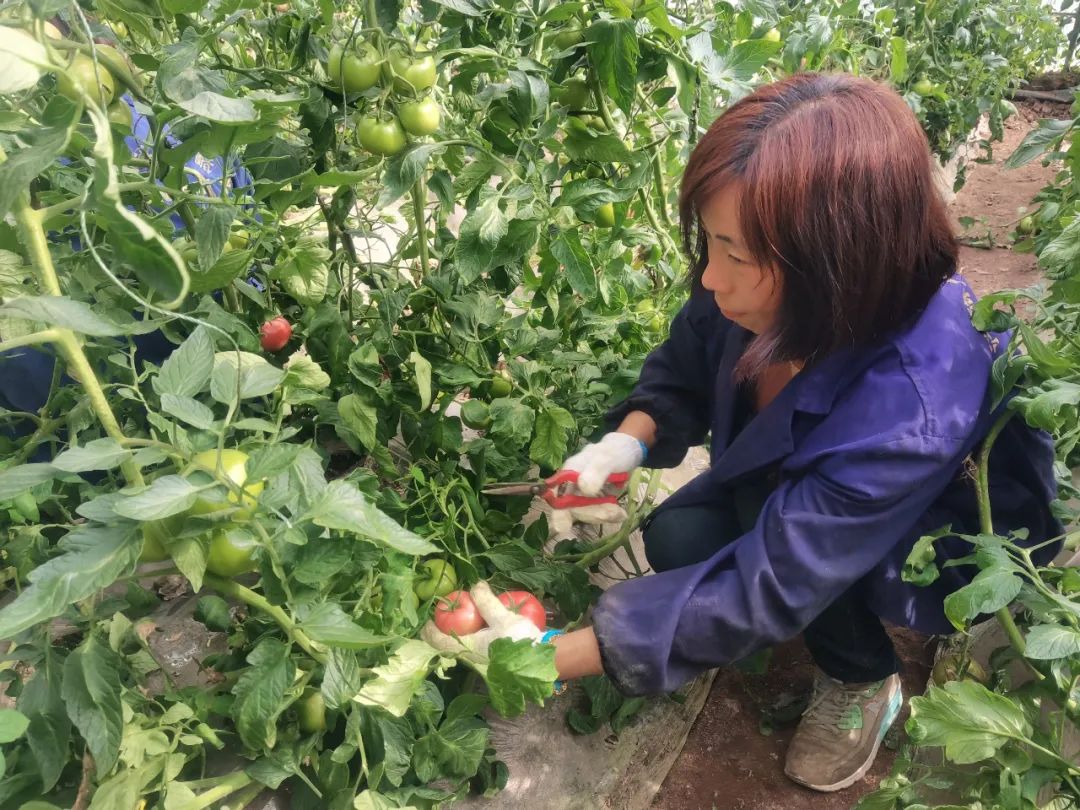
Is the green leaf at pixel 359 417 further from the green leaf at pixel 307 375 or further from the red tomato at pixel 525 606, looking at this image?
the red tomato at pixel 525 606

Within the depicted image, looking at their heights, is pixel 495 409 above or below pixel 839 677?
above

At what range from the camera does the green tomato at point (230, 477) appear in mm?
683

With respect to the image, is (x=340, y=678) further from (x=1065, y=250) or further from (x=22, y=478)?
(x=1065, y=250)

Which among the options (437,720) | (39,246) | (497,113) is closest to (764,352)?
(497,113)

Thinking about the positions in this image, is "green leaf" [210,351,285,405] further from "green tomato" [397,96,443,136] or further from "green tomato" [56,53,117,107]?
"green tomato" [397,96,443,136]

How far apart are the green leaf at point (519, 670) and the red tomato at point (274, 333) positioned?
589 mm

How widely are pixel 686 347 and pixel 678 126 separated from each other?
0.37 m

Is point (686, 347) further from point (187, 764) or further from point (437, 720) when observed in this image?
point (187, 764)

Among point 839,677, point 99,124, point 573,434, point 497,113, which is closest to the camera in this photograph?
point 99,124

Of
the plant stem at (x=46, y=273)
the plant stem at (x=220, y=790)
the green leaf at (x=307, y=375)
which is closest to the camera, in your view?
the plant stem at (x=46, y=273)

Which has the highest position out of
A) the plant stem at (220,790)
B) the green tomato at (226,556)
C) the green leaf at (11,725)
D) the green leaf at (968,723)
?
the green leaf at (11,725)

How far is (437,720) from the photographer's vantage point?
1.05 meters

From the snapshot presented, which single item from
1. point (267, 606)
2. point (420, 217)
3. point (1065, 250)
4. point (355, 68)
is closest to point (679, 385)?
point (420, 217)

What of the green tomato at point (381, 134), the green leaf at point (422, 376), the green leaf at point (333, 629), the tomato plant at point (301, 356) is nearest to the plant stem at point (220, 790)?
the tomato plant at point (301, 356)
